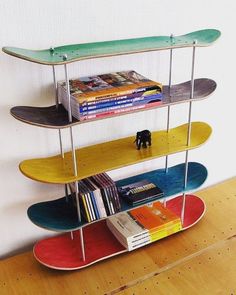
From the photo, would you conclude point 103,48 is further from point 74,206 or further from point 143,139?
point 74,206

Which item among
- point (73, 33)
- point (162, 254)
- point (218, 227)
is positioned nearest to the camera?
point (73, 33)

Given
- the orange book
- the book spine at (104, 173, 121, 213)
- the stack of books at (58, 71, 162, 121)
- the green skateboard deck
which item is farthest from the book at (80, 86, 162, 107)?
the orange book

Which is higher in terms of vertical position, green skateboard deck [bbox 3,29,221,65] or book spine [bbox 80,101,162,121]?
green skateboard deck [bbox 3,29,221,65]

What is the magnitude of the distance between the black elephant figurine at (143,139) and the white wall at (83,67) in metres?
0.13

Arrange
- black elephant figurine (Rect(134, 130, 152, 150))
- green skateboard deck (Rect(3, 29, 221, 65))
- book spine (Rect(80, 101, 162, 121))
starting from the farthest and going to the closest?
black elephant figurine (Rect(134, 130, 152, 150))
book spine (Rect(80, 101, 162, 121))
green skateboard deck (Rect(3, 29, 221, 65))

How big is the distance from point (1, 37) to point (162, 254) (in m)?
0.92

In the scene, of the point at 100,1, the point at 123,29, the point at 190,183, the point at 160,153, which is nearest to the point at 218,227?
the point at 190,183

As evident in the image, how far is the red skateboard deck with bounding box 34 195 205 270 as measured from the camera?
4.26 ft

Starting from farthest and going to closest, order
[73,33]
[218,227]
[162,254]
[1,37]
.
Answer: [218,227] → [162,254] → [73,33] → [1,37]

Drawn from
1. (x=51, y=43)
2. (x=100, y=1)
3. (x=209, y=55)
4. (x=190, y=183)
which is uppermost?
(x=100, y=1)

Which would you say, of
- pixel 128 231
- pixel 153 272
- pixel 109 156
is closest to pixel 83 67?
pixel 109 156

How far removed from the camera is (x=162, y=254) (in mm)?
1378

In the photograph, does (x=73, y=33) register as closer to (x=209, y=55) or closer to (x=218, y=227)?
(x=209, y=55)

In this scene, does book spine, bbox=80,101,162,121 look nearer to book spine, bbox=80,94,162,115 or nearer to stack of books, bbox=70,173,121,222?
book spine, bbox=80,94,162,115
